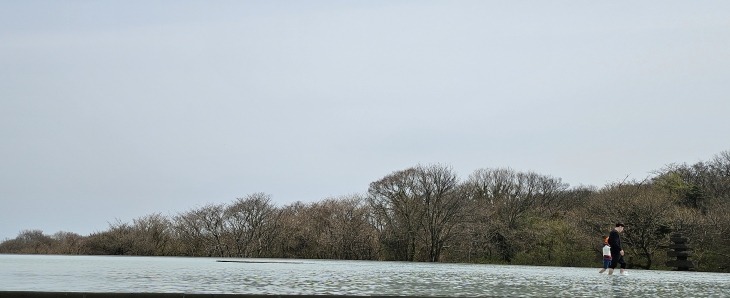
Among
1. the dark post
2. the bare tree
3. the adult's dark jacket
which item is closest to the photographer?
the adult's dark jacket

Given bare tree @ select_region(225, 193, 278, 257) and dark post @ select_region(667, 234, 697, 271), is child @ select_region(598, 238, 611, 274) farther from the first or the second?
bare tree @ select_region(225, 193, 278, 257)

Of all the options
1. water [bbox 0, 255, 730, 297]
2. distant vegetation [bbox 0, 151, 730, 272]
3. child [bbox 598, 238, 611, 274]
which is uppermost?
distant vegetation [bbox 0, 151, 730, 272]

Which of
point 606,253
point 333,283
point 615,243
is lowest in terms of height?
point 333,283

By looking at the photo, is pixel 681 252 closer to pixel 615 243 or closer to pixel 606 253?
pixel 606 253

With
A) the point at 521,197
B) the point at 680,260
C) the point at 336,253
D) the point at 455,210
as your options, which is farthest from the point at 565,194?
the point at 680,260

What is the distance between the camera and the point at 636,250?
45.6 m

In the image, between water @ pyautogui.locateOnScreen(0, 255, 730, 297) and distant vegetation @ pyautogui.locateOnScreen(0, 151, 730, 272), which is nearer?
water @ pyautogui.locateOnScreen(0, 255, 730, 297)

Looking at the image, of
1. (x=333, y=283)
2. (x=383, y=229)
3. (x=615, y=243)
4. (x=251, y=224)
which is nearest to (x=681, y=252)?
(x=615, y=243)

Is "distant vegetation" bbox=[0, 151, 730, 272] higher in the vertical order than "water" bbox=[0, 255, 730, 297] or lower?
higher

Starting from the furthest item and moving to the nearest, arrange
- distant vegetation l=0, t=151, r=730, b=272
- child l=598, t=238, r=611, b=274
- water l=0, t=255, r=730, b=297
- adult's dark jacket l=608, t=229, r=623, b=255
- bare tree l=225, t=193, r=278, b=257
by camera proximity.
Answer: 1. bare tree l=225, t=193, r=278, b=257
2. distant vegetation l=0, t=151, r=730, b=272
3. child l=598, t=238, r=611, b=274
4. adult's dark jacket l=608, t=229, r=623, b=255
5. water l=0, t=255, r=730, b=297

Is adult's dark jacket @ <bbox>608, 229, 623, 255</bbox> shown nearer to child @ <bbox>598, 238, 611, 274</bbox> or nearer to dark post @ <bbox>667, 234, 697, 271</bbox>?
child @ <bbox>598, 238, 611, 274</bbox>

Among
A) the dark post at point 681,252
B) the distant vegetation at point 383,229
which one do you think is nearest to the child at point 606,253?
the dark post at point 681,252

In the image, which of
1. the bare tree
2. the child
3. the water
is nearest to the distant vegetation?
the bare tree

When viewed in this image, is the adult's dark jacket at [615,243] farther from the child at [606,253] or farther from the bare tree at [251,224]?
the bare tree at [251,224]
